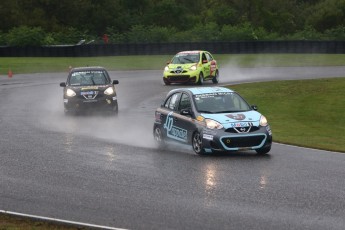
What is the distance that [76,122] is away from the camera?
2480cm

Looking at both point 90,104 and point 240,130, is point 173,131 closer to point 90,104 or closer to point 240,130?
point 240,130

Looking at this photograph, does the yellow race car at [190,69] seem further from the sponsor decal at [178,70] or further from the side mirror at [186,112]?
the side mirror at [186,112]

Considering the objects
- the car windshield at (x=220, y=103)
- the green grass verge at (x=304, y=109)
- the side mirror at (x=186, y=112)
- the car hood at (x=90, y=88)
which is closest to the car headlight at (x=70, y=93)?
the car hood at (x=90, y=88)

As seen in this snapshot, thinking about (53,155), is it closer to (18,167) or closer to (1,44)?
(18,167)

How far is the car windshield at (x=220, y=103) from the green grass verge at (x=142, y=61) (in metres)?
35.0

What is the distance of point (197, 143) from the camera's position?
1706cm

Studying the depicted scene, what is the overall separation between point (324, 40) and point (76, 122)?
39041 millimetres

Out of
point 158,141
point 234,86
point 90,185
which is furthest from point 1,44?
point 90,185

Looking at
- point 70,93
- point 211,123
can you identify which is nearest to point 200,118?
point 211,123

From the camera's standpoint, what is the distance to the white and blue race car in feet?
54.3

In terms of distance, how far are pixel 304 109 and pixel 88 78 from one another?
289 inches

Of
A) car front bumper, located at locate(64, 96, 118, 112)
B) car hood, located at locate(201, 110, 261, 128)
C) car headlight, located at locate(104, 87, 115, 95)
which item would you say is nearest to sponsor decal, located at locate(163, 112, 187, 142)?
car hood, located at locate(201, 110, 261, 128)

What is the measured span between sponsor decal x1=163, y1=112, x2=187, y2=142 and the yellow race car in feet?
62.9

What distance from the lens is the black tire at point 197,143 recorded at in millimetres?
16906
